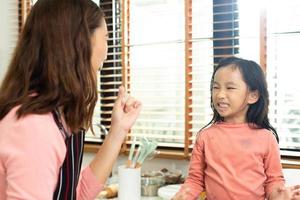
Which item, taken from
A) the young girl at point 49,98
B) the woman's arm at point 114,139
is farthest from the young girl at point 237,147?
the young girl at point 49,98

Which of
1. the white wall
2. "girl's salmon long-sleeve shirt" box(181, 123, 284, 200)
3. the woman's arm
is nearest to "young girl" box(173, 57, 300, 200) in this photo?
"girl's salmon long-sleeve shirt" box(181, 123, 284, 200)

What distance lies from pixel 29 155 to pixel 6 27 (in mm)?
2181

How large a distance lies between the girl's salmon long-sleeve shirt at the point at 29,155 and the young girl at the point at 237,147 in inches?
26.9

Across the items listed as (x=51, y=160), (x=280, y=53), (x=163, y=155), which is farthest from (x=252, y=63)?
(x=51, y=160)

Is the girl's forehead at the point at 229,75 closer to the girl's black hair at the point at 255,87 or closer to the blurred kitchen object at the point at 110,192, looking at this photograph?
A: the girl's black hair at the point at 255,87

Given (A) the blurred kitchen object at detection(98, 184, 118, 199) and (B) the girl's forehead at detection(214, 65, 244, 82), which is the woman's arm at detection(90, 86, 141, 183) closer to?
(B) the girl's forehead at detection(214, 65, 244, 82)

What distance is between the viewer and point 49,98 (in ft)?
2.83

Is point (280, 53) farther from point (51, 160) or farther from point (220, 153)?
point (51, 160)

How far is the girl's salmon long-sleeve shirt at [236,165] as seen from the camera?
138cm

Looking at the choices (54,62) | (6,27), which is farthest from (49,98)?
(6,27)

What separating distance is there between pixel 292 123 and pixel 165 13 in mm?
937

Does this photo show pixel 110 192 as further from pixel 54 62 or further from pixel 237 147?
pixel 54 62

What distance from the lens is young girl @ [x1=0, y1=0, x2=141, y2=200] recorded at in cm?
78

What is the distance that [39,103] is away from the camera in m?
0.84
